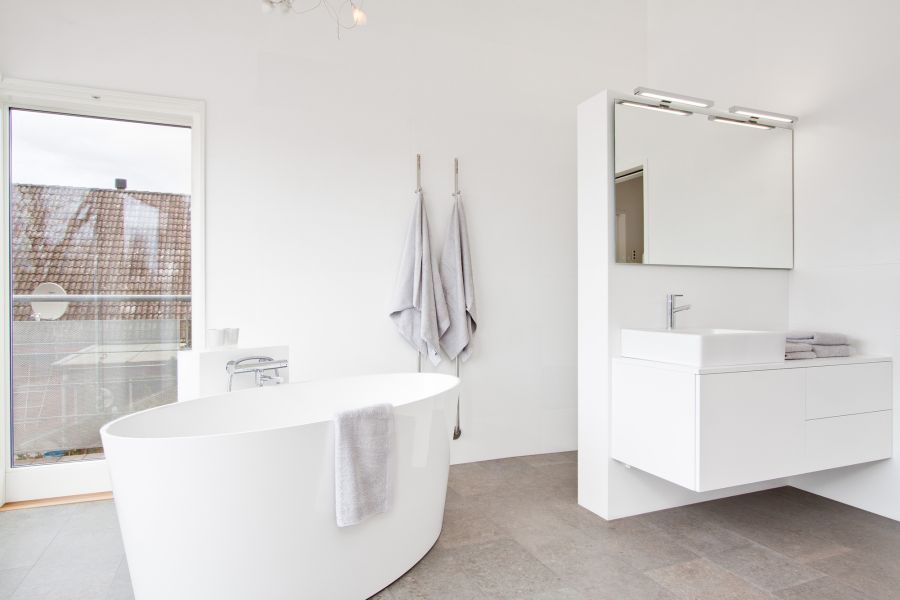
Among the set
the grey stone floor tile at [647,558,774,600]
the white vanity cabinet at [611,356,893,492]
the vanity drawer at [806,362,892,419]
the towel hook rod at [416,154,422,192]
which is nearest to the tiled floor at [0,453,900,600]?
the grey stone floor tile at [647,558,774,600]

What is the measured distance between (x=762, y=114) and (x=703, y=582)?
251 centimetres

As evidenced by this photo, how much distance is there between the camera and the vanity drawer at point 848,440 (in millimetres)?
2656

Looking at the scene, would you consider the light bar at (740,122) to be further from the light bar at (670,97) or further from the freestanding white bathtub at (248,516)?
the freestanding white bathtub at (248,516)

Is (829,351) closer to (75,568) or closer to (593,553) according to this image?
(593,553)

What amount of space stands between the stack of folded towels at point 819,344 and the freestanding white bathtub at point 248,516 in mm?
1977

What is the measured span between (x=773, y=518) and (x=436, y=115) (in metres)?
3.11

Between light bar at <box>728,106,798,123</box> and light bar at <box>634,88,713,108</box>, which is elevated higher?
light bar at <box>634,88,713,108</box>

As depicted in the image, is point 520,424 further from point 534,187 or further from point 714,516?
point 534,187

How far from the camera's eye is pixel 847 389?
274 centimetres

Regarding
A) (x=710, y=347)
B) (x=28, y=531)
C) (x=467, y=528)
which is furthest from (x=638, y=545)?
(x=28, y=531)

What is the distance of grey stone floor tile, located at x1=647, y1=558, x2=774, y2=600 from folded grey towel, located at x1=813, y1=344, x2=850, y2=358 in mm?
1245

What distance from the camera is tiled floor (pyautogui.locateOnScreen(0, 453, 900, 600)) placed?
2148mm

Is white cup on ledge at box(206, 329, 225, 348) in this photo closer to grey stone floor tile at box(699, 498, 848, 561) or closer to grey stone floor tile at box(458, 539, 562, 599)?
grey stone floor tile at box(458, 539, 562, 599)

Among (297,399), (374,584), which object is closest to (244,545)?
(374,584)
